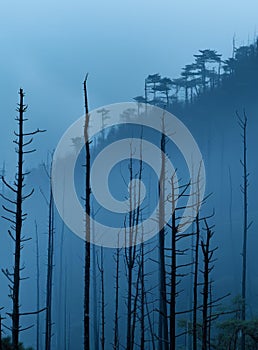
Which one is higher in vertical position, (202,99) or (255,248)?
(202,99)

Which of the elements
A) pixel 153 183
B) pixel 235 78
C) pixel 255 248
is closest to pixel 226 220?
pixel 255 248

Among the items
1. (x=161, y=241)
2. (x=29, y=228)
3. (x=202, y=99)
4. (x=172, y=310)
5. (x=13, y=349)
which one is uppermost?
(x=202, y=99)

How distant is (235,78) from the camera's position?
54156mm

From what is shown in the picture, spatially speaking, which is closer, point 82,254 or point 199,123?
point 82,254

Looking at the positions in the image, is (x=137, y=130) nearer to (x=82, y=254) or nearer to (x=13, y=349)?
(x=82, y=254)

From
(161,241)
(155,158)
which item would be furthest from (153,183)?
(161,241)

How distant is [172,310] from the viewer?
8.73 meters

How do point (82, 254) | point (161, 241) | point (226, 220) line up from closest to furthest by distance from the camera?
point (161, 241), point (226, 220), point (82, 254)

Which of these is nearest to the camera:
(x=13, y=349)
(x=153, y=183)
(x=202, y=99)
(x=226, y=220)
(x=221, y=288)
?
(x=13, y=349)

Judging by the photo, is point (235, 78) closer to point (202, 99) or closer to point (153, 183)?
point (202, 99)

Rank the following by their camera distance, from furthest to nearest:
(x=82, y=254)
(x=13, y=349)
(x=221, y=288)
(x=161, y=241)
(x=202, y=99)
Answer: (x=202, y=99) < (x=82, y=254) < (x=221, y=288) < (x=161, y=241) < (x=13, y=349)

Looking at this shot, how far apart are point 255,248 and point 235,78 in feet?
85.7

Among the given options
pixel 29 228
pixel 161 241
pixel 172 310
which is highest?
pixel 29 228

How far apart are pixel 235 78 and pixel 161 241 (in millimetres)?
44417
